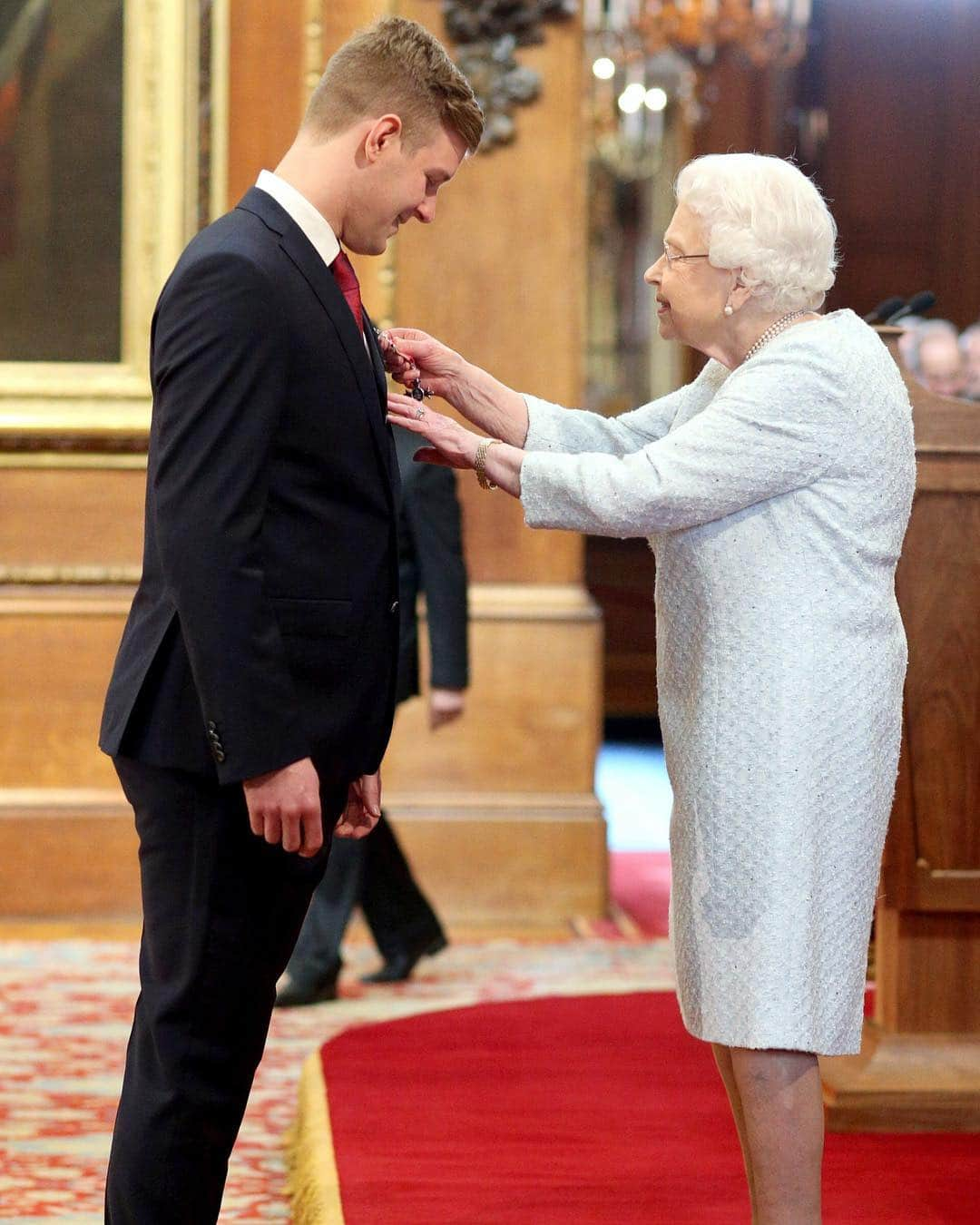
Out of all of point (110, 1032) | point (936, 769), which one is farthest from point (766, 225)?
point (110, 1032)

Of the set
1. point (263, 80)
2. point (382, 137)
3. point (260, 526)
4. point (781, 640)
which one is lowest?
point (781, 640)

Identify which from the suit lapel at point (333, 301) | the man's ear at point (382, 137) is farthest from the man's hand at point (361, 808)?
the man's ear at point (382, 137)

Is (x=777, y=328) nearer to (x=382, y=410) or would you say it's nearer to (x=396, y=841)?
(x=382, y=410)

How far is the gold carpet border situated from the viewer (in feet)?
8.82

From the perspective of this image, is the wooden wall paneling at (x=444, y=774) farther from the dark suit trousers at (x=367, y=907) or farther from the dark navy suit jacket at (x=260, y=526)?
the dark navy suit jacket at (x=260, y=526)

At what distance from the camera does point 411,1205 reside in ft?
8.90

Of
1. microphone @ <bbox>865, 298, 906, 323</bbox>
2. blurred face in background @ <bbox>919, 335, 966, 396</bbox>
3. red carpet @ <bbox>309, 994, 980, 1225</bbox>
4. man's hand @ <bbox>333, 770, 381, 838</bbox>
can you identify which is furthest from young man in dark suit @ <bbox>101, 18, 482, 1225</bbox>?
blurred face in background @ <bbox>919, 335, 966, 396</bbox>

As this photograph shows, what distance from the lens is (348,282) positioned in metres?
2.12

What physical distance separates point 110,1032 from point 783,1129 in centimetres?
216

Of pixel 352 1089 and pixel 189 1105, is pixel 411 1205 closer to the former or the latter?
pixel 352 1089

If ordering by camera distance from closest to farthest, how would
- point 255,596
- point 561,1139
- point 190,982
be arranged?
point 255,596 → point 190,982 → point 561,1139

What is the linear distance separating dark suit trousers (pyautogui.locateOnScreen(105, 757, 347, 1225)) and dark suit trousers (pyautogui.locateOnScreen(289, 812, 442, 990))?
2165 mm

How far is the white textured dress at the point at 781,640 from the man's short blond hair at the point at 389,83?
1.43 ft

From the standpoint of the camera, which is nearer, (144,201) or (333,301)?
(333,301)
